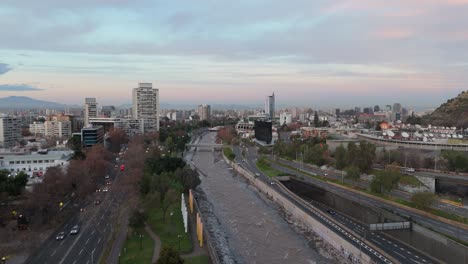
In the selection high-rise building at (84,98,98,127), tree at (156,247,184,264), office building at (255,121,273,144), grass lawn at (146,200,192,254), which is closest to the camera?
tree at (156,247,184,264)

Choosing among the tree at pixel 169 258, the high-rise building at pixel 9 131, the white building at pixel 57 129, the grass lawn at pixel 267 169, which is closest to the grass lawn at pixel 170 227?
the tree at pixel 169 258

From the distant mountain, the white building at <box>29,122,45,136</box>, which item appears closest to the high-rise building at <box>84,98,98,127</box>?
the white building at <box>29,122,45,136</box>

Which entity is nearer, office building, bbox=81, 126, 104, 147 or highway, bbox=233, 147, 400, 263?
→ highway, bbox=233, 147, 400, 263

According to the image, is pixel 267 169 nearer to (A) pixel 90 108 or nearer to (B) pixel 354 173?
(B) pixel 354 173

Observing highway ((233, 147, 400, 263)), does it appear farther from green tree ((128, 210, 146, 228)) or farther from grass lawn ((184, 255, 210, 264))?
green tree ((128, 210, 146, 228))

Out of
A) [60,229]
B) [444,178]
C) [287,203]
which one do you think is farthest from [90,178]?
[444,178]

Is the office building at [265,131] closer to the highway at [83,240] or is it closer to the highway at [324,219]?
the highway at [324,219]

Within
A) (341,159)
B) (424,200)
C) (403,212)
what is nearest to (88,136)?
(341,159)
